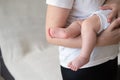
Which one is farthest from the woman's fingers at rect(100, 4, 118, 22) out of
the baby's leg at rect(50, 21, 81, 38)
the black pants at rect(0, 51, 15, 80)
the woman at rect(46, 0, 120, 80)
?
the black pants at rect(0, 51, 15, 80)

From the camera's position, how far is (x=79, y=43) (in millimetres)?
860

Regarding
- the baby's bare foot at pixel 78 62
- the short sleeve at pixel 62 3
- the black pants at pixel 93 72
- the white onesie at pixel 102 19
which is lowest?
the black pants at pixel 93 72

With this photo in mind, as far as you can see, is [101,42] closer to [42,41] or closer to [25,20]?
[42,41]

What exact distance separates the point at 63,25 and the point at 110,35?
0.16m

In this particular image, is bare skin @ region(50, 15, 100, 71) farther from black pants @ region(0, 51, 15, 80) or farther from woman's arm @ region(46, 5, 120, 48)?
black pants @ region(0, 51, 15, 80)

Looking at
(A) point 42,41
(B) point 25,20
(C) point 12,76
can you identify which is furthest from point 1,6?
(C) point 12,76

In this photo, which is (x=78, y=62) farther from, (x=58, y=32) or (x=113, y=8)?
(x=113, y=8)

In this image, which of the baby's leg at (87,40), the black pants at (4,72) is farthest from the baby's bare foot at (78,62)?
the black pants at (4,72)

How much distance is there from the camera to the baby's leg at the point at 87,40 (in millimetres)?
845

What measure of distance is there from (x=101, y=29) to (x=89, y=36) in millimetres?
55

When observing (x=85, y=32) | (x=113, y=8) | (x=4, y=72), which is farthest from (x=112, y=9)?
(x=4, y=72)

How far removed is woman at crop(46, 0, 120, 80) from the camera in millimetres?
841

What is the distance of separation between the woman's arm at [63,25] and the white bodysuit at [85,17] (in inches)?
0.8

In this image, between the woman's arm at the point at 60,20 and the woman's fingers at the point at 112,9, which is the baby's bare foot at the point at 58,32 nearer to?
the woman's arm at the point at 60,20
